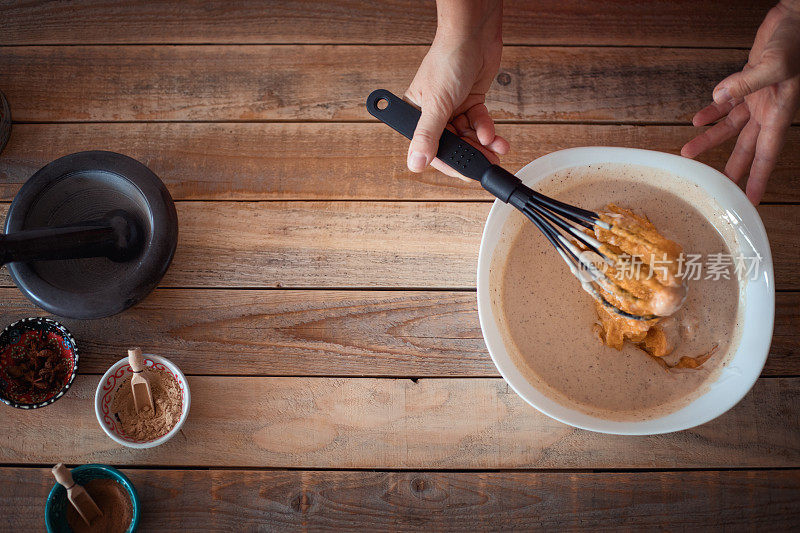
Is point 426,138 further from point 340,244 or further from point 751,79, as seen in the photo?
point 751,79

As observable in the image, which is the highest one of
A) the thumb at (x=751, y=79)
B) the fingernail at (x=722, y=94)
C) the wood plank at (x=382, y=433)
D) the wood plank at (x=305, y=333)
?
the thumb at (x=751, y=79)

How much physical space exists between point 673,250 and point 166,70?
1014 millimetres

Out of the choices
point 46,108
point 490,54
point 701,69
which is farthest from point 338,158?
point 701,69

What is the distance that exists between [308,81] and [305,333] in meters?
0.51

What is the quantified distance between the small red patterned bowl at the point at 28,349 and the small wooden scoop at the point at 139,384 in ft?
0.35

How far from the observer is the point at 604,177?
3.24ft

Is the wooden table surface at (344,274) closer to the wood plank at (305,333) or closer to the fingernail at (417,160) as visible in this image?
the wood plank at (305,333)

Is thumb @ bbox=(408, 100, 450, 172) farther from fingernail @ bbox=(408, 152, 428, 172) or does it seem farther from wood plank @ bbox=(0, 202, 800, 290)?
wood plank @ bbox=(0, 202, 800, 290)

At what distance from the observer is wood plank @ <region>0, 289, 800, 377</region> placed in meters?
1.02

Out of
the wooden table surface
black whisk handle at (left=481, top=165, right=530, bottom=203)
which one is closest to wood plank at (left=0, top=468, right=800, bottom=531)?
the wooden table surface

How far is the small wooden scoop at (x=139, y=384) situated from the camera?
895mm

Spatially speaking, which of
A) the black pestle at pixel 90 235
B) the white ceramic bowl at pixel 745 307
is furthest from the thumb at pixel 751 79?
the black pestle at pixel 90 235

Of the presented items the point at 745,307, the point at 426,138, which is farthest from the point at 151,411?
the point at 745,307

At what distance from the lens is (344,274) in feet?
3.44
